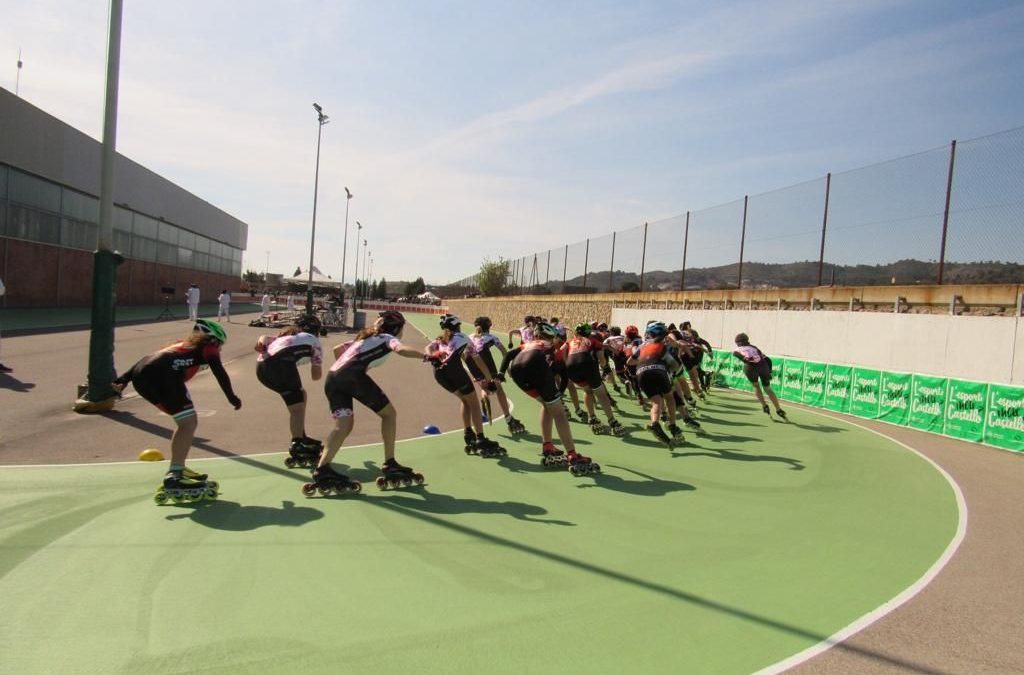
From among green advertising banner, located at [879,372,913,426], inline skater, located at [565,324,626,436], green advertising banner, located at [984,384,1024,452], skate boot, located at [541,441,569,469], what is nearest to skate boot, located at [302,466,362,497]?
skate boot, located at [541,441,569,469]

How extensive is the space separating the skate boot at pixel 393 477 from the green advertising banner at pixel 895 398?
1117cm

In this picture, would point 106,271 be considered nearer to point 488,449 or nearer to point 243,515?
point 243,515

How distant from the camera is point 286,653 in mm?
3352

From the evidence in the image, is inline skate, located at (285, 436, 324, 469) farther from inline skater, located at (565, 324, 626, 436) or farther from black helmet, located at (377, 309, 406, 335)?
inline skater, located at (565, 324, 626, 436)

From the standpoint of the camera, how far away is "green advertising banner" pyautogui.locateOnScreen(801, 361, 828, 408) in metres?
15.2

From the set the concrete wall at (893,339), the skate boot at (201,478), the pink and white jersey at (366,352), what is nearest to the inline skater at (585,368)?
the pink and white jersey at (366,352)

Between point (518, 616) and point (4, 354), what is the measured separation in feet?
53.9

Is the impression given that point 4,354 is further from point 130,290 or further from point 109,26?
point 130,290

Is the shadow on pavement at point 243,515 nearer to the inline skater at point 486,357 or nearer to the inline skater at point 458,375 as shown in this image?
the inline skater at point 458,375

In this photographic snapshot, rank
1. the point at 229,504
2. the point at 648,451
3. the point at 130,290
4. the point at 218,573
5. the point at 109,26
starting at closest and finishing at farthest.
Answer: the point at 218,573, the point at 229,504, the point at 648,451, the point at 109,26, the point at 130,290

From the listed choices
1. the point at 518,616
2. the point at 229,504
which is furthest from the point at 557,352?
the point at 518,616

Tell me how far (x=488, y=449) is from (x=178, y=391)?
13.1 feet

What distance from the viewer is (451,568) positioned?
4574mm

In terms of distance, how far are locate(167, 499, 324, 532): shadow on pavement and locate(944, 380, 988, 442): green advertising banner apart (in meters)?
11.7
